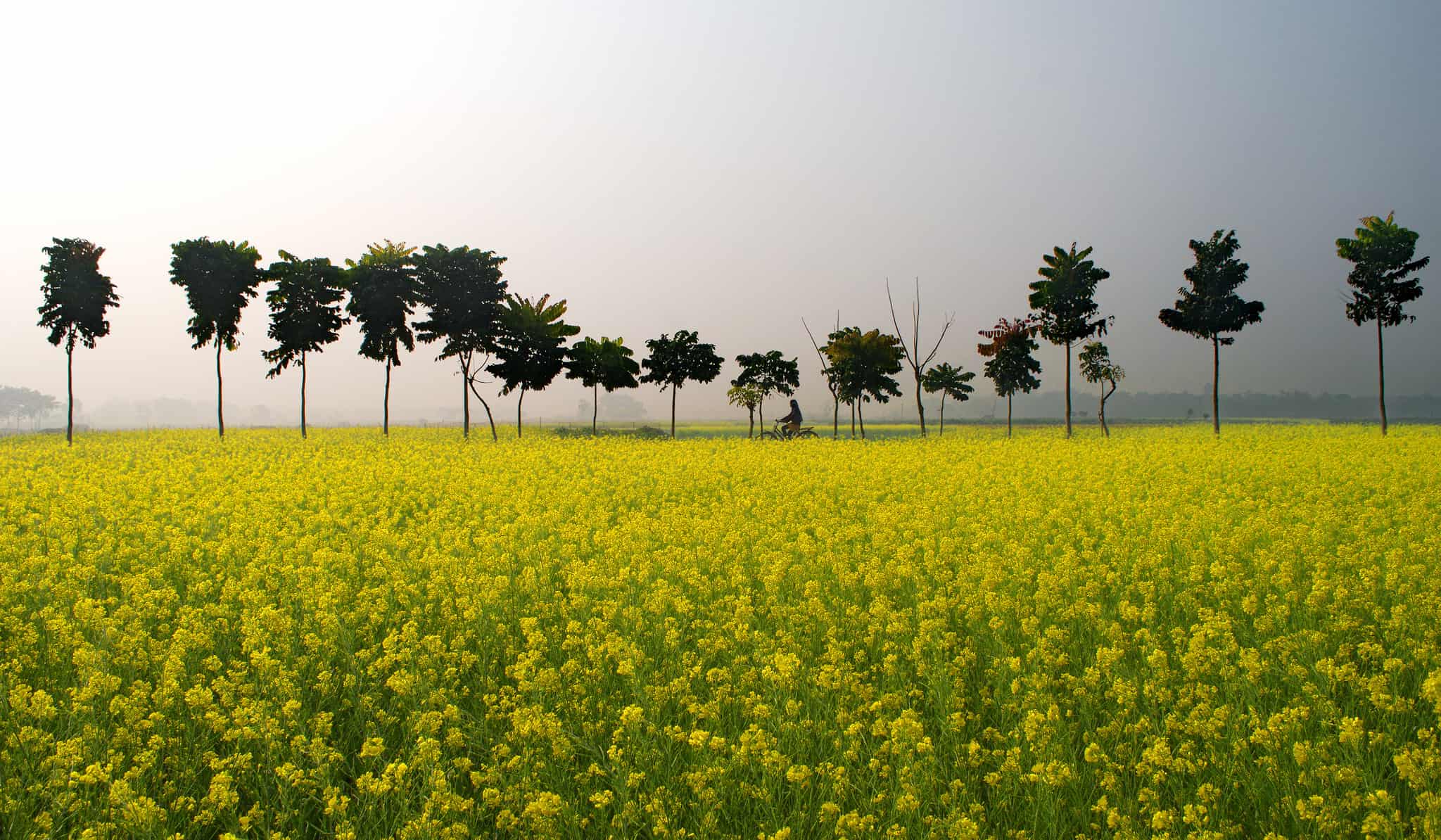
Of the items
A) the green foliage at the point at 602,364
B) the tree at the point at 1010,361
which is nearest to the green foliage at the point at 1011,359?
the tree at the point at 1010,361

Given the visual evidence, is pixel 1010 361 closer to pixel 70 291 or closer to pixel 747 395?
pixel 747 395

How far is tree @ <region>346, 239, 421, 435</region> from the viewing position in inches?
1770

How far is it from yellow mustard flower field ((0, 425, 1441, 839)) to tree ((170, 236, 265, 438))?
121 ft

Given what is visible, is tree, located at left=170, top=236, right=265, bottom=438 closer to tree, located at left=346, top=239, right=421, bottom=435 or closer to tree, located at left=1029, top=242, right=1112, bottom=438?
tree, located at left=346, top=239, right=421, bottom=435

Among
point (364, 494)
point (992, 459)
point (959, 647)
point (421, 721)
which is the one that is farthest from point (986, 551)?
point (992, 459)

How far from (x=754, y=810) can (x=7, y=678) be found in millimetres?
6630

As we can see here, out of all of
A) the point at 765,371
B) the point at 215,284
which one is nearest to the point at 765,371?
the point at 765,371

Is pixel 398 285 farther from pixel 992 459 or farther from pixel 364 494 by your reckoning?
pixel 992 459

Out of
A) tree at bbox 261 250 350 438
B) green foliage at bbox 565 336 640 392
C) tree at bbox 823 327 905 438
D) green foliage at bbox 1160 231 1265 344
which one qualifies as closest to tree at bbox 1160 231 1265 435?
green foliage at bbox 1160 231 1265 344

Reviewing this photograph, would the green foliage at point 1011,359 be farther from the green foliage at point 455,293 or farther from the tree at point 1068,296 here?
the green foliage at point 455,293

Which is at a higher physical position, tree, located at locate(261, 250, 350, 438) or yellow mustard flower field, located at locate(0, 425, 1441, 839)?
tree, located at locate(261, 250, 350, 438)

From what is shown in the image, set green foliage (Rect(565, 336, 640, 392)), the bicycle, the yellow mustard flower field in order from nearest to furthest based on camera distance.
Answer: the yellow mustard flower field → the bicycle → green foliage (Rect(565, 336, 640, 392))

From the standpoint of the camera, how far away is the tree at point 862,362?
5456cm

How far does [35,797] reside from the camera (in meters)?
4.49
